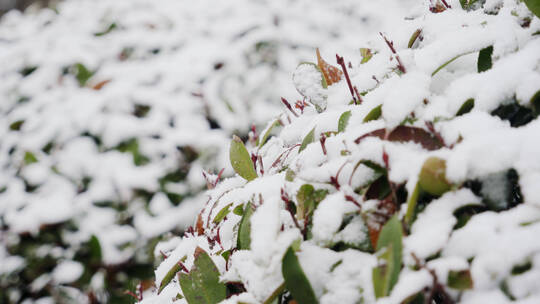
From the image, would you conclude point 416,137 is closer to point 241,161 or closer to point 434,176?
point 434,176

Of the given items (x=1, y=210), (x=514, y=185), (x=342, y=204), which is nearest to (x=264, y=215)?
(x=342, y=204)

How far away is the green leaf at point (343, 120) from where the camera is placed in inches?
31.4

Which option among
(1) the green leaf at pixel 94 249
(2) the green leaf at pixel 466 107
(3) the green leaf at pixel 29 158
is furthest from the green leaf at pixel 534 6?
(3) the green leaf at pixel 29 158

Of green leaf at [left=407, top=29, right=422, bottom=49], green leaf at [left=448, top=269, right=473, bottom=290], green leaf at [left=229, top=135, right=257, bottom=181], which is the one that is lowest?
green leaf at [left=229, top=135, right=257, bottom=181]

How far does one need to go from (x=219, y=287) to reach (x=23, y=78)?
2.86 metres

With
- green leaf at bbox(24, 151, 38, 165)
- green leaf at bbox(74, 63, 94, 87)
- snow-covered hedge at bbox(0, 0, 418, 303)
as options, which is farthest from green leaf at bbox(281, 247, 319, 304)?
green leaf at bbox(74, 63, 94, 87)

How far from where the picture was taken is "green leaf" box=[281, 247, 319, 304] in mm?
610

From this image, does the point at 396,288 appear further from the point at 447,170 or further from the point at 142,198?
the point at 142,198

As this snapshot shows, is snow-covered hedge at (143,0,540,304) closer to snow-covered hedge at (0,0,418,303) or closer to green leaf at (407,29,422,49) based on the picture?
green leaf at (407,29,422,49)

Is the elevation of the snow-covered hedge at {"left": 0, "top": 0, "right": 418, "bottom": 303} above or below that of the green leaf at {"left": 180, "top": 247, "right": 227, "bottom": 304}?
below

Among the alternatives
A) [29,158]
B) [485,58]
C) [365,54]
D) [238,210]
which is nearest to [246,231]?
[238,210]

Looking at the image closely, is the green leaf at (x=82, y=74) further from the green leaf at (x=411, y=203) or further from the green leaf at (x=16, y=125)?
the green leaf at (x=411, y=203)

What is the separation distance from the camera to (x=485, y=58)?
0.74m

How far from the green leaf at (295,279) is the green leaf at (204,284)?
211 mm
